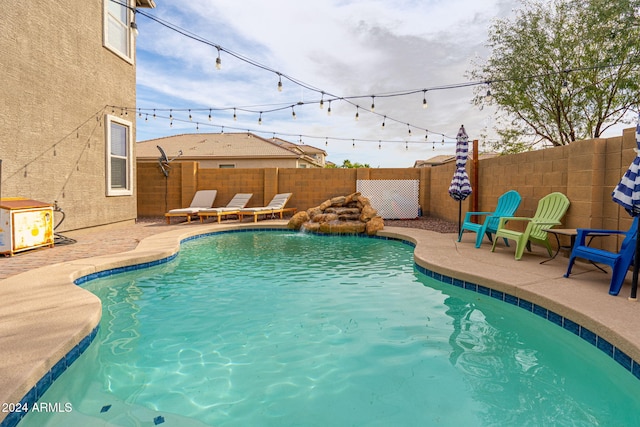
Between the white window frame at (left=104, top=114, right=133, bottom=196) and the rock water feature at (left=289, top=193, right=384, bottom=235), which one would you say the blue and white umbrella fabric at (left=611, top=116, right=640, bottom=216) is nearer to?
the rock water feature at (left=289, top=193, right=384, bottom=235)

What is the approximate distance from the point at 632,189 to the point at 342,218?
6870 mm

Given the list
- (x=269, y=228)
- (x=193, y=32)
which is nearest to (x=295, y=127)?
(x=269, y=228)

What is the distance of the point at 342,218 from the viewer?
9844 millimetres

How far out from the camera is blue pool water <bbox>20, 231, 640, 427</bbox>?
214 cm

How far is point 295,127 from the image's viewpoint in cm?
2069

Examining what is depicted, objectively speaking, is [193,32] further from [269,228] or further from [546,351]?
[546,351]

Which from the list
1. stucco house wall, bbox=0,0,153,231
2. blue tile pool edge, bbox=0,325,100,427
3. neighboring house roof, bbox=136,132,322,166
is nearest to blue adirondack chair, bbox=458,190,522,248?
blue tile pool edge, bbox=0,325,100,427

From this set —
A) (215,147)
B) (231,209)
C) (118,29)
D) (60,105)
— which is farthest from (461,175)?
(215,147)

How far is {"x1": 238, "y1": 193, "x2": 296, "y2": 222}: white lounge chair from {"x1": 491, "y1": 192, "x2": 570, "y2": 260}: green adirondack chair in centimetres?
684

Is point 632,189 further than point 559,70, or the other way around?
point 559,70

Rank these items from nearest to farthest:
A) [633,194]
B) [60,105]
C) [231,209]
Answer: [633,194] < [60,105] < [231,209]

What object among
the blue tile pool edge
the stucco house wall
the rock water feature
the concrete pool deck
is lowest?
the blue tile pool edge

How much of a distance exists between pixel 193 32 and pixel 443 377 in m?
6.94

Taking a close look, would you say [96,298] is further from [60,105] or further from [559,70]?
[559,70]
